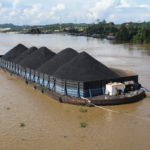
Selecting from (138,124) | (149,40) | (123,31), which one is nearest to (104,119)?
(138,124)

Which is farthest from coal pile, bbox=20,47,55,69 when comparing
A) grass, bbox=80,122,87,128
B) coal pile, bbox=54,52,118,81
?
grass, bbox=80,122,87,128

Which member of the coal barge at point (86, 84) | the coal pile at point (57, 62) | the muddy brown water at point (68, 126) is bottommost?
the muddy brown water at point (68, 126)

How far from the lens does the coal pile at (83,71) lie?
19.5m

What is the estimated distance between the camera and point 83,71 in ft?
64.9

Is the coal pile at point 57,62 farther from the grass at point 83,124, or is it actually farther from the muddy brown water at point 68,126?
the grass at point 83,124

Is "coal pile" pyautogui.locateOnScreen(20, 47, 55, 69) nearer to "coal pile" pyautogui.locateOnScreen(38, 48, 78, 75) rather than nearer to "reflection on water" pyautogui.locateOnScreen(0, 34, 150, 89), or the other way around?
"coal pile" pyautogui.locateOnScreen(38, 48, 78, 75)

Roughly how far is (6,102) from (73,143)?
30.4 feet

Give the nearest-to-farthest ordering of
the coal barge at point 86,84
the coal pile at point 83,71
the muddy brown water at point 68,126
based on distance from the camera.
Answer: the muddy brown water at point 68,126 < the coal barge at point 86,84 < the coal pile at point 83,71

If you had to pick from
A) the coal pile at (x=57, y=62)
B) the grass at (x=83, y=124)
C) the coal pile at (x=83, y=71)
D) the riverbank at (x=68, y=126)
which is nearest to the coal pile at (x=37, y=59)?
the coal pile at (x=57, y=62)

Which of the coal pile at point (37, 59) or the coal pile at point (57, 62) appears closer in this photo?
the coal pile at point (57, 62)

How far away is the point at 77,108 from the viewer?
18.2 metres

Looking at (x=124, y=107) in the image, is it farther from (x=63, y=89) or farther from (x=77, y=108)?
(x=63, y=89)

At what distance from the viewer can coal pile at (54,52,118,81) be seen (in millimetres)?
19469

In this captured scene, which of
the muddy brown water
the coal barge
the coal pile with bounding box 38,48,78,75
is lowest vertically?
the muddy brown water
